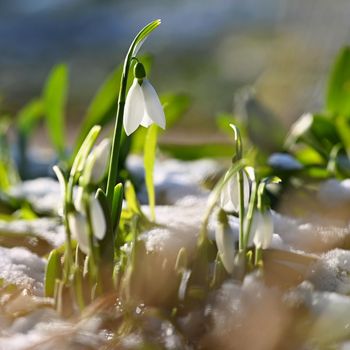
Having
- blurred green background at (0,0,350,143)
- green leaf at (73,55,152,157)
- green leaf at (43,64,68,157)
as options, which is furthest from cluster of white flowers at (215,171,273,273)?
blurred green background at (0,0,350,143)

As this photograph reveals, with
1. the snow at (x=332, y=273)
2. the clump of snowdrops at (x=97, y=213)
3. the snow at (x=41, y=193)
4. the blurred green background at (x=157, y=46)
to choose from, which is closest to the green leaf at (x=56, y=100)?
the snow at (x=41, y=193)

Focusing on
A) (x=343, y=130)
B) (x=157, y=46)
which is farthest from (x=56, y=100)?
(x=157, y=46)

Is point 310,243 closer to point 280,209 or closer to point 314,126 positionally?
point 280,209

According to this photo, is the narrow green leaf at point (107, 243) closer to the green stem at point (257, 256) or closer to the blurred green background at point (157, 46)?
the green stem at point (257, 256)

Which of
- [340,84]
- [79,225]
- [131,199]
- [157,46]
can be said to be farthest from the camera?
[157,46]

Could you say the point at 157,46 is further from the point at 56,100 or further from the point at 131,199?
the point at 131,199

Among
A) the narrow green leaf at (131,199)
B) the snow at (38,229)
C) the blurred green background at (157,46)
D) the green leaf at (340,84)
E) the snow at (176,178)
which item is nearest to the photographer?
the narrow green leaf at (131,199)

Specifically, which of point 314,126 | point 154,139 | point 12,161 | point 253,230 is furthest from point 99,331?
point 12,161
